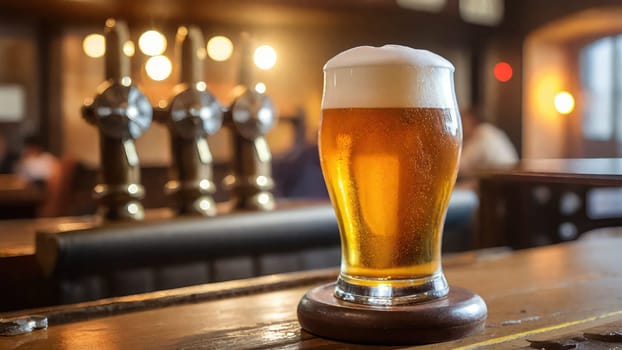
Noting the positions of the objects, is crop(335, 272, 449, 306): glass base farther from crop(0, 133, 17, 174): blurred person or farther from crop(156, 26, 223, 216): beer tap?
crop(0, 133, 17, 174): blurred person

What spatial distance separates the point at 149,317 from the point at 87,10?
496 cm

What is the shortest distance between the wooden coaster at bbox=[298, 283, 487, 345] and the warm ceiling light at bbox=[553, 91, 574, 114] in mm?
7393

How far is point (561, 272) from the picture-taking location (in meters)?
1.03

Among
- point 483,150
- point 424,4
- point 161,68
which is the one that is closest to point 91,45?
point 424,4

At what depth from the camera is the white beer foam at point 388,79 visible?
0.66m

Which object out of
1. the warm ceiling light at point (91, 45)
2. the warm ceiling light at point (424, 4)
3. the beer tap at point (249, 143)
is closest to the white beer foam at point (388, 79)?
the beer tap at point (249, 143)

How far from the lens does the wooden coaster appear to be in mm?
635

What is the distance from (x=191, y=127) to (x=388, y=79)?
738 millimetres

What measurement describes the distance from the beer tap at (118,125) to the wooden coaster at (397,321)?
2.23 feet

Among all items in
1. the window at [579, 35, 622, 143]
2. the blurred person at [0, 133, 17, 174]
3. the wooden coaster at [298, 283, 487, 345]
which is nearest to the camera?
the wooden coaster at [298, 283, 487, 345]

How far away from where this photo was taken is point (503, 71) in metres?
7.28

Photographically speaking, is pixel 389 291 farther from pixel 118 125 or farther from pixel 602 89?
pixel 602 89

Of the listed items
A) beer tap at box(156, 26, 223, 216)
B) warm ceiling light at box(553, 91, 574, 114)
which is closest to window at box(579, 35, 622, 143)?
warm ceiling light at box(553, 91, 574, 114)

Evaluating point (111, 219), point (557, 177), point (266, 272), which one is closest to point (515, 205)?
point (557, 177)
